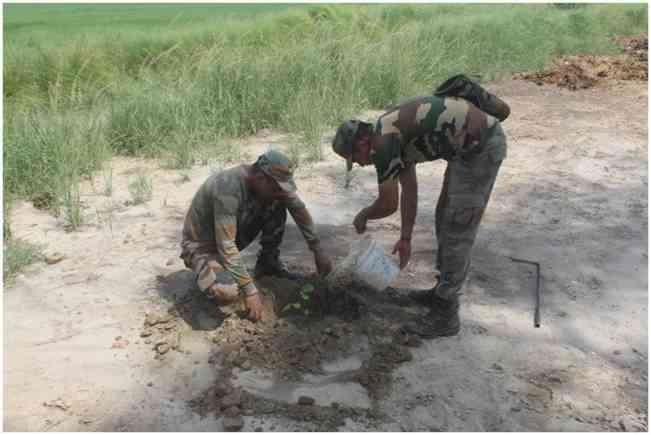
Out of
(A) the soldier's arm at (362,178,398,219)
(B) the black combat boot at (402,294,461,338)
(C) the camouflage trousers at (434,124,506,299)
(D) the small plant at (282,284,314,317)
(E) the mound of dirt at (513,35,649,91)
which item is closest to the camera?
(A) the soldier's arm at (362,178,398,219)

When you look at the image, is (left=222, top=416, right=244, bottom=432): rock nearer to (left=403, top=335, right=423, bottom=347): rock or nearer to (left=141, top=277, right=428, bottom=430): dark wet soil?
(left=141, top=277, right=428, bottom=430): dark wet soil

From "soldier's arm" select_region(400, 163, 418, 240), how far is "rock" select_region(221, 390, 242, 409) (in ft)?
3.87

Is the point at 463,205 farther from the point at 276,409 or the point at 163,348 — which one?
the point at 163,348

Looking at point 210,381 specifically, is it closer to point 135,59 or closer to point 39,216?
point 39,216

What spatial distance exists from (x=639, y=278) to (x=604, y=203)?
4.55 feet

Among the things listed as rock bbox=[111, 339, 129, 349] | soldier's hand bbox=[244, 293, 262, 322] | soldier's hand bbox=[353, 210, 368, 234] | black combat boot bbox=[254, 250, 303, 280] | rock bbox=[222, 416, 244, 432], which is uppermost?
soldier's hand bbox=[353, 210, 368, 234]

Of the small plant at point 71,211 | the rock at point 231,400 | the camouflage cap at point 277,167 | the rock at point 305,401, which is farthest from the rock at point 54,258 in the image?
the rock at point 305,401

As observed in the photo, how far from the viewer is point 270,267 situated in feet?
12.4

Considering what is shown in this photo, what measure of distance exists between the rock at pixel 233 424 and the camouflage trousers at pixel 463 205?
4.29 ft

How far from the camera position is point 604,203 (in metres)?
5.28

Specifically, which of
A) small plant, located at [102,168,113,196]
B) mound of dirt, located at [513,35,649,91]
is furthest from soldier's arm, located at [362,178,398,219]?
mound of dirt, located at [513,35,649,91]

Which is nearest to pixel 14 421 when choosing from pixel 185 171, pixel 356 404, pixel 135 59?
pixel 356 404

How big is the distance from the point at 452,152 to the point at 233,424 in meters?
1.65

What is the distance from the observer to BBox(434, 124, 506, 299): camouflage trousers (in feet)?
10.1
